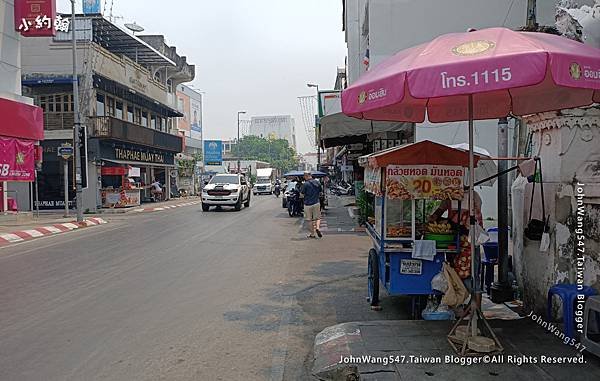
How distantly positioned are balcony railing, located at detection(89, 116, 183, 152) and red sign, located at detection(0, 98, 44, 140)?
728 centimetres

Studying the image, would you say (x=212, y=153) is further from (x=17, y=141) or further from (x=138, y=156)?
(x=17, y=141)

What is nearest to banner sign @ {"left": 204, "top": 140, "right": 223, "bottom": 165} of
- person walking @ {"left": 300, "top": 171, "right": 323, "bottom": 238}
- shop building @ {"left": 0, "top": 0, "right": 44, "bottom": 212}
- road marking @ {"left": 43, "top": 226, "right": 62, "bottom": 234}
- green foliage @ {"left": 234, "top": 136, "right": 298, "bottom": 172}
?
green foliage @ {"left": 234, "top": 136, "right": 298, "bottom": 172}

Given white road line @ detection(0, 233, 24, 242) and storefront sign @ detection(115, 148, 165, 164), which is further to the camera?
storefront sign @ detection(115, 148, 165, 164)

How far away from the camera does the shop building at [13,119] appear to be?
1967 cm

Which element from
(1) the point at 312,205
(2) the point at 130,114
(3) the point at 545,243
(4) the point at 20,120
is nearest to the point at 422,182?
(3) the point at 545,243

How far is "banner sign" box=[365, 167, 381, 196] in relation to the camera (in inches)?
259

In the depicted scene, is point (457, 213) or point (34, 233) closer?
point (457, 213)

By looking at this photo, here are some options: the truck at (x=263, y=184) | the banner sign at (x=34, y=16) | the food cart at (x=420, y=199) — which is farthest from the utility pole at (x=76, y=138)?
the truck at (x=263, y=184)

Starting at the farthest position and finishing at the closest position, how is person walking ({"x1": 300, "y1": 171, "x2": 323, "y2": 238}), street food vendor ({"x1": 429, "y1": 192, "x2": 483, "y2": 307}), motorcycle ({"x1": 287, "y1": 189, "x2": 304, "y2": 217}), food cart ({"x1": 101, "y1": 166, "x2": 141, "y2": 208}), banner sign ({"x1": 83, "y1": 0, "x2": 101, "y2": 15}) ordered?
banner sign ({"x1": 83, "y1": 0, "x2": 101, "y2": 15}) → food cart ({"x1": 101, "y1": 166, "x2": 141, "y2": 208}) → motorcycle ({"x1": 287, "y1": 189, "x2": 304, "y2": 217}) → person walking ({"x1": 300, "y1": 171, "x2": 323, "y2": 238}) → street food vendor ({"x1": 429, "y1": 192, "x2": 483, "y2": 307})

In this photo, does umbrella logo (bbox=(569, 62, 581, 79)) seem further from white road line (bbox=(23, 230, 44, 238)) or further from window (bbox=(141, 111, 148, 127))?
window (bbox=(141, 111, 148, 127))

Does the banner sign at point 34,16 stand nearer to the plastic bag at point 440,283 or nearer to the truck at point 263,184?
the plastic bag at point 440,283

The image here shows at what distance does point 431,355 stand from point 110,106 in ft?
104

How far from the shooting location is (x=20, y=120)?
67.1 feet

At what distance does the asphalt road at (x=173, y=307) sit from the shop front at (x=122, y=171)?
51.8 ft
